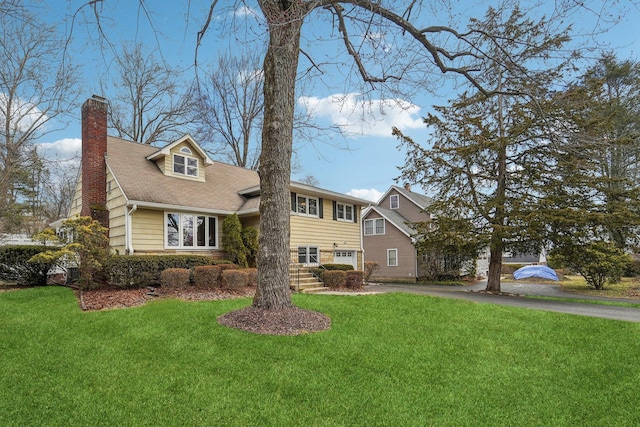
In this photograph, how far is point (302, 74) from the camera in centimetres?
794

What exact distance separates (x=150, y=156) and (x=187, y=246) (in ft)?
13.7

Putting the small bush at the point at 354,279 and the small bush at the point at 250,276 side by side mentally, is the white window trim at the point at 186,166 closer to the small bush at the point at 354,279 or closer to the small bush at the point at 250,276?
the small bush at the point at 250,276

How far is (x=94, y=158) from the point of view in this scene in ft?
42.5

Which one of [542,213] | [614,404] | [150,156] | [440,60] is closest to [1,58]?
[150,156]

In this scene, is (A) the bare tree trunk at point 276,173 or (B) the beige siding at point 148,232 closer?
(A) the bare tree trunk at point 276,173

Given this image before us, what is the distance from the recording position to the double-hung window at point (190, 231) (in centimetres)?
1295

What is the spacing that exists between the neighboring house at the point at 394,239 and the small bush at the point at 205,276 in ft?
47.0

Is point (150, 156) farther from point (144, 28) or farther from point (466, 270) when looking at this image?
point (466, 270)

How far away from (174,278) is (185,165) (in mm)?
6067

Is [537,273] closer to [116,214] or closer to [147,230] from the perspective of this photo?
[147,230]

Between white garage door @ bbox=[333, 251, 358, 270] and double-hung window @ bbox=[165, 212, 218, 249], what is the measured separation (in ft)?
19.8

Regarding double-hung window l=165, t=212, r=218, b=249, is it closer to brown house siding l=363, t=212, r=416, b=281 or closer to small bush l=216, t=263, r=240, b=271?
small bush l=216, t=263, r=240, b=271

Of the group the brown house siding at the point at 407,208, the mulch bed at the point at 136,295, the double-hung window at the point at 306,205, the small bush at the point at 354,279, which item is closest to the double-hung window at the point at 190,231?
the mulch bed at the point at 136,295

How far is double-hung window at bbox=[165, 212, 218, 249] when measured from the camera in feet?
42.5
